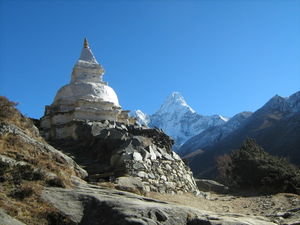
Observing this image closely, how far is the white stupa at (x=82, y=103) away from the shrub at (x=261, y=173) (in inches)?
360

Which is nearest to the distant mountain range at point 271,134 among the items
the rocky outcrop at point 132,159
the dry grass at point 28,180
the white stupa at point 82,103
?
the white stupa at point 82,103

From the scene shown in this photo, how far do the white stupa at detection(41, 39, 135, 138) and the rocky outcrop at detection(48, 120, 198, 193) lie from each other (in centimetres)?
514

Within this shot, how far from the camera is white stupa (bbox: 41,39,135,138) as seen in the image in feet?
90.7

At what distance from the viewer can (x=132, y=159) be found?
16.6 m

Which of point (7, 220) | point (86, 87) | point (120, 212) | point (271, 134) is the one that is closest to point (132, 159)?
point (120, 212)

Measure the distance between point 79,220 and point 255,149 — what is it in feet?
77.3

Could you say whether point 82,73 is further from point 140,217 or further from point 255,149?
point 140,217

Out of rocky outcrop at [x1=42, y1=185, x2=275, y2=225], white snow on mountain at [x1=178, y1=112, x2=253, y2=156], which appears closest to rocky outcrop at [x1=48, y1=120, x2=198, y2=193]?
rocky outcrop at [x1=42, y1=185, x2=275, y2=225]

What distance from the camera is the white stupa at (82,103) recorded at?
27.6 metres

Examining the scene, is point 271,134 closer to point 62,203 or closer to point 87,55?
point 87,55

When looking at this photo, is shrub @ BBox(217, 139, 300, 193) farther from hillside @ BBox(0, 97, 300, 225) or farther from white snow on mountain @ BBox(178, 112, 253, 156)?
white snow on mountain @ BBox(178, 112, 253, 156)

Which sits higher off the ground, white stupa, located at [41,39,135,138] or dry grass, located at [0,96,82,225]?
white stupa, located at [41,39,135,138]

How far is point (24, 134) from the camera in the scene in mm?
11516

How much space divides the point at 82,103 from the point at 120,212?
2195 centimetres
